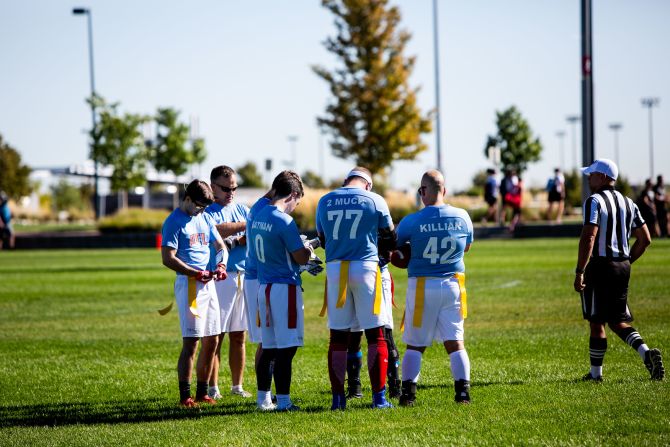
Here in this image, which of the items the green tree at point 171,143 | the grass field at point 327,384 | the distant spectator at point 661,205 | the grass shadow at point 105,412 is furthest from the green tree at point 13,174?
the grass shadow at point 105,412

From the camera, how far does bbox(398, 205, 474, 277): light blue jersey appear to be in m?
8.55

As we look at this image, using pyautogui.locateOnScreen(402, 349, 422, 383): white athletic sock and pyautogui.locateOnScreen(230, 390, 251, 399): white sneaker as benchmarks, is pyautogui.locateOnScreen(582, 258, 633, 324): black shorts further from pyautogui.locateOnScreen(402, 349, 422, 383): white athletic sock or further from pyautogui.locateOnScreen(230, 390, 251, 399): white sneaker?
pyautogui.locateOnScreen(230, 390, 251, 399): white sneaker

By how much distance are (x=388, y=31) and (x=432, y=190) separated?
157ft

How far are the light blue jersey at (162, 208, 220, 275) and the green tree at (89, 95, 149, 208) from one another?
50.8 m

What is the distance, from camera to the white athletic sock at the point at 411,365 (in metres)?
8.65

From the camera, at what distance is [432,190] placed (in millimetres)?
8609

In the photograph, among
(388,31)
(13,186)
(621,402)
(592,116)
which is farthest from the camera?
(13,186)

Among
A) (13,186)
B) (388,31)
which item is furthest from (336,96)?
(13,186)

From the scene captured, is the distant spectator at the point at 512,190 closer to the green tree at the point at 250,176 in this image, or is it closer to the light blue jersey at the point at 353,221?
the light blue jersey at the point at 353,221

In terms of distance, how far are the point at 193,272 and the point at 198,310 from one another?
369 millimetres

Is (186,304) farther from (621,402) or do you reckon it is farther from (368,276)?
(621,402)

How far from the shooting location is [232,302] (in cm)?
974

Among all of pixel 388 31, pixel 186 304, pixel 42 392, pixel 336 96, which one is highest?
pixel 388 31

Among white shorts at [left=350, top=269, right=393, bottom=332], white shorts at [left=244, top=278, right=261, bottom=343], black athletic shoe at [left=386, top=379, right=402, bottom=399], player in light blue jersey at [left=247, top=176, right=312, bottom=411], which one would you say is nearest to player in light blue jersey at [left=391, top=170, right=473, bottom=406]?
white shorts at [left=350, top=269, right=393, bottom=332]
